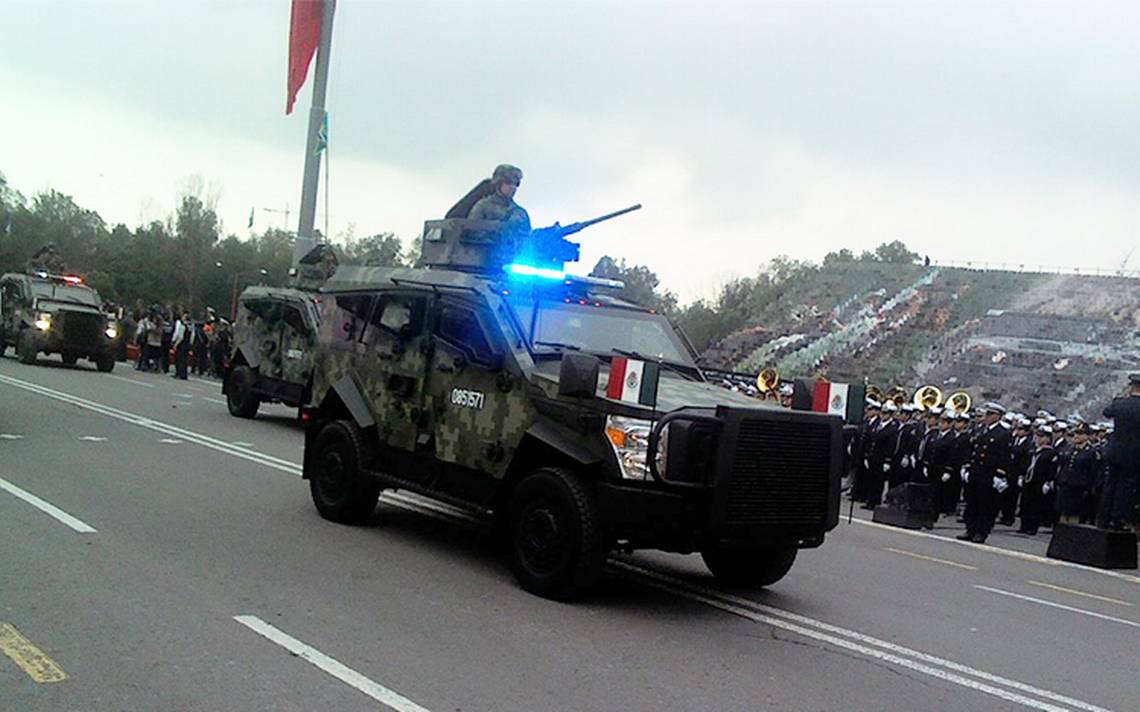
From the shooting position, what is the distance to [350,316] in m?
10.7

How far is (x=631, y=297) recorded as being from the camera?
10.5 m

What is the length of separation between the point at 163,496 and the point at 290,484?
1829mm

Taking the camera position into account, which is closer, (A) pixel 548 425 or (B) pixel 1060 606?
(A) pixel 548 425

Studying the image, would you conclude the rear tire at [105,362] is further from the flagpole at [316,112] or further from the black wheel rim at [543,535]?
the black wheel rim at [543,535]

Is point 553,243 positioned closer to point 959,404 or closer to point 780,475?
point 780,475

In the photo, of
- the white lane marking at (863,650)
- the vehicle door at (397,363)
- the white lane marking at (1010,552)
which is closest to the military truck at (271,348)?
the vehicle door at (397,363)

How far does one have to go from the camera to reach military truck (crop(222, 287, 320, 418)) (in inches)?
745

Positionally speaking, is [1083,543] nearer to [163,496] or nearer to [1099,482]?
[1099,482]

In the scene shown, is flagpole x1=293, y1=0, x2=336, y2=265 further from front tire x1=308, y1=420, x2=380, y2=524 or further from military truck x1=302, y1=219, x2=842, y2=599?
front tire x1=308, y1=420, x2=380, y2=524

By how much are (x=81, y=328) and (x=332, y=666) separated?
2570cm

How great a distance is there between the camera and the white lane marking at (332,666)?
5.52 meters

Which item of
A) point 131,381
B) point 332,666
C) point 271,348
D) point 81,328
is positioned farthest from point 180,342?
point 332,666

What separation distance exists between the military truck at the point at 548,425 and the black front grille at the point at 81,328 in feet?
66.3

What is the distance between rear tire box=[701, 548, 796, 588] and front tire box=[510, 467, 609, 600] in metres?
1.46
